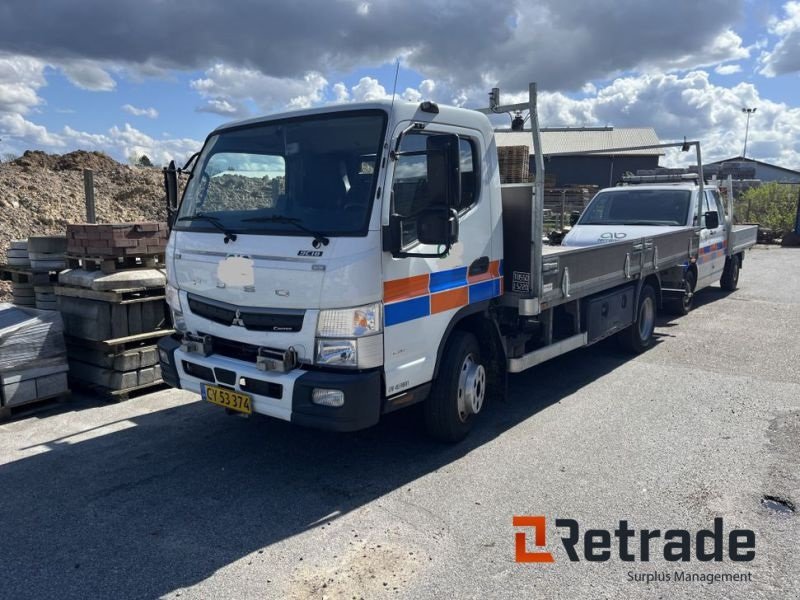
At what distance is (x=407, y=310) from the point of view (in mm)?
4117

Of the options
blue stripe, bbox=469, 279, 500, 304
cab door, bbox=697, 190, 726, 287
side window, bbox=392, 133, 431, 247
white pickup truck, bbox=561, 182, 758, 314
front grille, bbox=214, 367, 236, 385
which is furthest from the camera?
cab door, bbox=697, 190, 726, 287

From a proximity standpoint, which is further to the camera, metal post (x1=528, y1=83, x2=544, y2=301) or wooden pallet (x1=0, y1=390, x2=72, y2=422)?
wooden pallet (x1=0, y1=390, x2=72, y2=422)

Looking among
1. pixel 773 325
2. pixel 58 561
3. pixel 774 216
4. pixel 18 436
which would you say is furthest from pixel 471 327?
pixel 774 216

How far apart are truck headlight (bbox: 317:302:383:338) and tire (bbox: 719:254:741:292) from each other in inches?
426

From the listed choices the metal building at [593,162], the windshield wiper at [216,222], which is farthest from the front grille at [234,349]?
the metal building at [593,162]

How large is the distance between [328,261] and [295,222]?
462 mm

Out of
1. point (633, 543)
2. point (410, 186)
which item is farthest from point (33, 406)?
point (633, 543)

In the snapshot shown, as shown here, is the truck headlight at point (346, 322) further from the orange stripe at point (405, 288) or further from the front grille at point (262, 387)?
the front grille at point (262, 387)

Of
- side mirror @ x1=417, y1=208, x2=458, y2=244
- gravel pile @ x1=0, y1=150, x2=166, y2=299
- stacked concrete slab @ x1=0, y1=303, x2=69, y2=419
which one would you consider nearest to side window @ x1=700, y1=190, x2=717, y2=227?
side mirror @ x1=417, y1=208, x2=458, y2=244

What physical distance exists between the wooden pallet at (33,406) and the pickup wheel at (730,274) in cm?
1174

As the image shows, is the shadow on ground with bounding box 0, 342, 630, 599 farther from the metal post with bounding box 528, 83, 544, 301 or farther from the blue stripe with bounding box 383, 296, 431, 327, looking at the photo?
the metal post with bounding box 528, 83, 544, 301

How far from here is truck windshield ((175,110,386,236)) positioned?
13.1ft

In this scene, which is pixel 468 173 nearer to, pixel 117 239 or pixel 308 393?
pixel 308 393

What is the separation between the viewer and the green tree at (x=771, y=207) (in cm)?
2417
